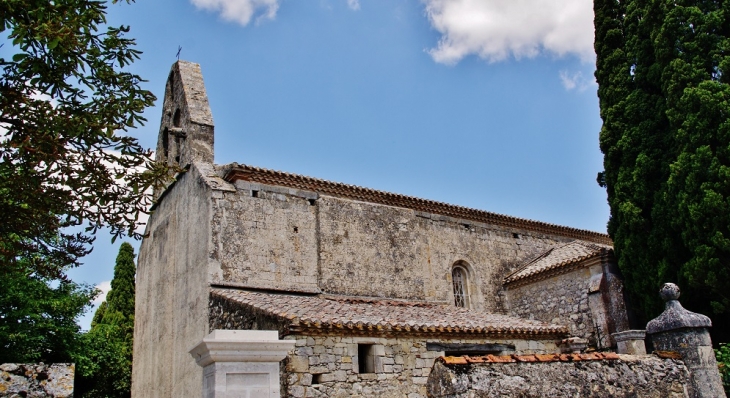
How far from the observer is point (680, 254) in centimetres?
1386

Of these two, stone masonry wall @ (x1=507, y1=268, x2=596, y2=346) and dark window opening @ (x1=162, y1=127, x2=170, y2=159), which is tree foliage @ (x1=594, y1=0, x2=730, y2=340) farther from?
dark window opening @ (x1=162, y1=127, x2=170, y2=159)

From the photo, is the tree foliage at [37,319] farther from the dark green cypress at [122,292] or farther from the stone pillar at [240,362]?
the stone pillar at [240,362]

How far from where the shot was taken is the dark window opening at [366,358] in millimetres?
12273

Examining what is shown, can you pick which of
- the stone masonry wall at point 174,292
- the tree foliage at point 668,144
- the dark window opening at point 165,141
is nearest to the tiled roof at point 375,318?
the stone masonry wall at point 174,292

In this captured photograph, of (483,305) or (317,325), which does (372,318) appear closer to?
(317,325)

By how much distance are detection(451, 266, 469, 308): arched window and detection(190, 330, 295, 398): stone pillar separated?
13352 millimetres

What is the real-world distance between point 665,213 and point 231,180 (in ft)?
34.4

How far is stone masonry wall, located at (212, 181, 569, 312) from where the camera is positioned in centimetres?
1473

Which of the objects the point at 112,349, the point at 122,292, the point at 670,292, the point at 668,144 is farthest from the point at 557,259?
the point at 122,292

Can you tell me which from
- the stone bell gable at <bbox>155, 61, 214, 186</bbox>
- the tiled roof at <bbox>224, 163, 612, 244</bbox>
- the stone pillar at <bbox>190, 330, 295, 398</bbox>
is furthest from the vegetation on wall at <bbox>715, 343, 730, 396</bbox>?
the stone bell gable at <bbox>155, 61, 214, 186</bbox>

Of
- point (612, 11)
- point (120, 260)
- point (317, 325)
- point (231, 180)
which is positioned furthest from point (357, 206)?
point (120, 260)

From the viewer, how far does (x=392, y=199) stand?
57.4 ft

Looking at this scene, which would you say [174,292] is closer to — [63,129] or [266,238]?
[266,238]

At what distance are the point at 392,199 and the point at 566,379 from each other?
11040 mm
